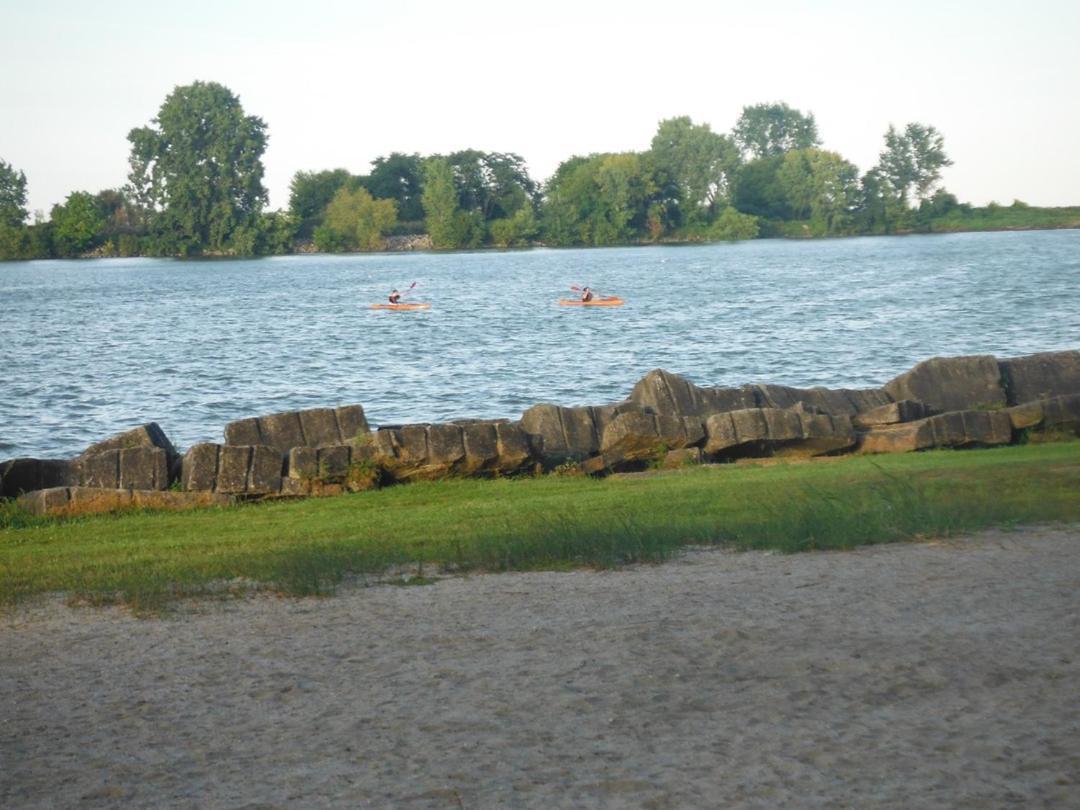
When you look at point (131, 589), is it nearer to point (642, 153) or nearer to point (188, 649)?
point (188, 649)

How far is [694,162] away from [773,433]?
154968 millimetres

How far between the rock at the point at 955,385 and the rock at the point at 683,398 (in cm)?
275

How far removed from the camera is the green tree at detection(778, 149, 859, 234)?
162837 millimetres

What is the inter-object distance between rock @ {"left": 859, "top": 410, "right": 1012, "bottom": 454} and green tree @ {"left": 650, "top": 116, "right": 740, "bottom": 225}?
491ft

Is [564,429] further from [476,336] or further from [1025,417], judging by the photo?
[476,336]

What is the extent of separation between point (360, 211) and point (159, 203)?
25.6 m

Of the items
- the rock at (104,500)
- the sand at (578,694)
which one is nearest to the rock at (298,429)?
the rock at (104,500)

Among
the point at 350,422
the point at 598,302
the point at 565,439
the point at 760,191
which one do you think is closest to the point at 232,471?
the point at 350,422

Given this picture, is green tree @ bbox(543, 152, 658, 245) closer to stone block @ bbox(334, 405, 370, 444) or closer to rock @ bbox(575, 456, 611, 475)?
stone block @ bbox(334, 405, 370, 444)

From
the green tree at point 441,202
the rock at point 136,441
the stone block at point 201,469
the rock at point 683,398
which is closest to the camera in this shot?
the stone block at point 201,469

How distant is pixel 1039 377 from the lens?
21594 millimetres

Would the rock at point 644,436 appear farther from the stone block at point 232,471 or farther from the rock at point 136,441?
the rock at point 136,441

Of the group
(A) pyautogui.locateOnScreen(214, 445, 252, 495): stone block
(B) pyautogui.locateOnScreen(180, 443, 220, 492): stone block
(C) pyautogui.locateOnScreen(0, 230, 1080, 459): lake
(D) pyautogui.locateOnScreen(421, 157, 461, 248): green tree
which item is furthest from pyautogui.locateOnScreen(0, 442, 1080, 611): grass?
(D) pyautogui.locateOnScreen(421, 157, 461, 248): green tree

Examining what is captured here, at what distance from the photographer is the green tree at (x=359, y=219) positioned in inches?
6949
